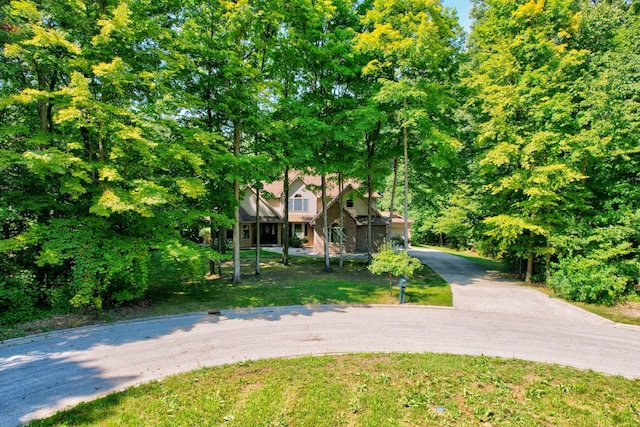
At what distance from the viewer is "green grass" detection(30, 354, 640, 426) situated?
5.44 metres

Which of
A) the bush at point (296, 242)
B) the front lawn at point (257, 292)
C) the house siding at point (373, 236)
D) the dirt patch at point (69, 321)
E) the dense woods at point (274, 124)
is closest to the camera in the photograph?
the dirt patch at point (69, 321)

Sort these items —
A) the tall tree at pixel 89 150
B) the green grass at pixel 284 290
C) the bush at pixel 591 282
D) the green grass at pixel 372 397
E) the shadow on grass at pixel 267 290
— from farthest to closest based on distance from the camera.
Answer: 1. the bush at pixel 591 282
2. the green grass at pixel 284 290
3. the shadow on grass at pixel 267 290
4. the tall tree at pixel 89 150
5. the green grass at pixel 372 397

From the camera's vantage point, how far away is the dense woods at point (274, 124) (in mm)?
9820

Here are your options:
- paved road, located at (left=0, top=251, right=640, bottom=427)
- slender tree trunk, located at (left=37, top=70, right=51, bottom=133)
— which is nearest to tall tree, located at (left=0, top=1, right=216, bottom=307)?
slender tree trunk, located at (left=37, top=70, right=51, bottom=133)

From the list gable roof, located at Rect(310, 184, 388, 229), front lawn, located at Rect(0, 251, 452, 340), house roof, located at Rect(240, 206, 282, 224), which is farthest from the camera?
house roof, located at Rect(240, 206, 282, 224)

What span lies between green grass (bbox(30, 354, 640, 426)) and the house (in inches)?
751

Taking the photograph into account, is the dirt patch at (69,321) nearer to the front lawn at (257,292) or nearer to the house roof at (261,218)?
the front lawn at (257,292)

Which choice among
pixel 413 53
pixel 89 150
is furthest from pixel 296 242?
pixel 89 150

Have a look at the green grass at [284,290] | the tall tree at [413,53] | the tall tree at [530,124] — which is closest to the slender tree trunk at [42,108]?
the green grass at [284,290]

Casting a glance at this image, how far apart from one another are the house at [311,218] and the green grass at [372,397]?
19067 mm

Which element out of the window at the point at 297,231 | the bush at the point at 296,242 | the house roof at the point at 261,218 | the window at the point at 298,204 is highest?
the window at the point at 298,204

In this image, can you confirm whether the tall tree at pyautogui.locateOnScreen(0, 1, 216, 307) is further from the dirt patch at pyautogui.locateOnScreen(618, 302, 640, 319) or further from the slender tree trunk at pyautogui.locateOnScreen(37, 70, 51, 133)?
the dirt patch at pyautogui.locateOnScreen(618, 302, 640, 319)

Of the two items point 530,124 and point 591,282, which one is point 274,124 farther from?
point 591,282

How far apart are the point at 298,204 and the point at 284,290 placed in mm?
18209
